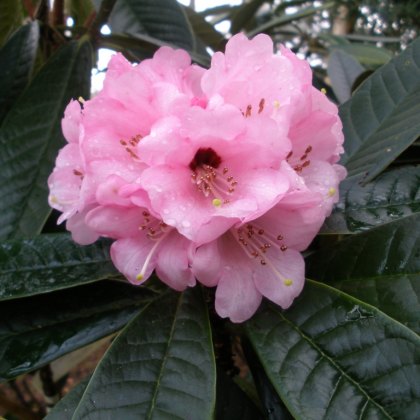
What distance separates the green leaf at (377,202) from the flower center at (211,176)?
0.15 meters

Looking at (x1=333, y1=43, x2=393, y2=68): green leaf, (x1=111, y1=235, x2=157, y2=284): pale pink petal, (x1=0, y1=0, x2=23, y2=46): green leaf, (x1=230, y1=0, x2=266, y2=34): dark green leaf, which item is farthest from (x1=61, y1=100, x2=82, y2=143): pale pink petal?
(x1=230, y1=0, x2=266, y2=34): dark green leaf

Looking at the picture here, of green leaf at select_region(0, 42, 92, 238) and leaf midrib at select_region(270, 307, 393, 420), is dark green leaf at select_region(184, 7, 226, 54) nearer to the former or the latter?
green leaf at select_region(0, 42, 92, 238)

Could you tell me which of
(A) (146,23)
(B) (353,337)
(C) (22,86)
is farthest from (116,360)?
(A) (146,23)

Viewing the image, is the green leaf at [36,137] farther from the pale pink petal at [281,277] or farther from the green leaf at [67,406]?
the pale pink petal at [281,277]

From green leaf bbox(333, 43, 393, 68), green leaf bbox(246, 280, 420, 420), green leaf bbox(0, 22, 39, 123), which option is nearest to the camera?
green leaf bbox(246, 280, 420, 420)

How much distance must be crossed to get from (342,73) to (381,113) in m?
0.60

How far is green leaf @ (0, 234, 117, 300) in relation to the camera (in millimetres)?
736

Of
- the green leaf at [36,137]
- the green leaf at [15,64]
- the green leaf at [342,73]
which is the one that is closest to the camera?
the green leaf at [36,137]

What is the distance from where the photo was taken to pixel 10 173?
989 mm

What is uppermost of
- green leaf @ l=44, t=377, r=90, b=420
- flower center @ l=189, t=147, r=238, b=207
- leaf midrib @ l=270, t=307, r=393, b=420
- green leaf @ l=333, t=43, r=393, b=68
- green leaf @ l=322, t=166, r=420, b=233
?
flower center @ l=189, t=147, r=238, b=207

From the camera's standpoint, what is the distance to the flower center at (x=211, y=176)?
0.68m

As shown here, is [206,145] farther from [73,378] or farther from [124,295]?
[73,378]

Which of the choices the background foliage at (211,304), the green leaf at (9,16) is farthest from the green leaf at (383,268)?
the green leaf at (9,16)

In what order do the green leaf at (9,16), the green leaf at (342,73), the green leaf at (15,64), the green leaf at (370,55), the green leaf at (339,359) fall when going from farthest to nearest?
the green leaf at (370,55), the green leaf at (342,73), the green leaf at (9,16), the green leaf at (15,64), the green leaf at (339,359)
